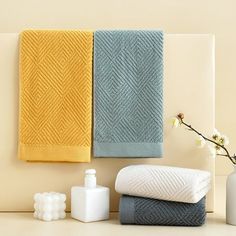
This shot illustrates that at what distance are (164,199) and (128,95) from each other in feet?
0.95

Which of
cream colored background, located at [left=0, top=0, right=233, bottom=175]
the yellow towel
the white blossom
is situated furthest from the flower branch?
cream colored background, located at [left=0, top=0, right=233, bottom=175]

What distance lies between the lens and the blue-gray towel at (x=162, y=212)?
1.18 m

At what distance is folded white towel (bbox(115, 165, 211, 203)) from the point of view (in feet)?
3.82

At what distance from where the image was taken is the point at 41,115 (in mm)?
1329

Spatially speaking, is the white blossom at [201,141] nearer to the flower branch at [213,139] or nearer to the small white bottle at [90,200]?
the flower branch at [213,139]

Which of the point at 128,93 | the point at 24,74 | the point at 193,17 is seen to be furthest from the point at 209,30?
the point at 24,74

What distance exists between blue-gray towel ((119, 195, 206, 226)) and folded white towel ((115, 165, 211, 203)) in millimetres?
17

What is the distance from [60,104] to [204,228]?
1.52ft

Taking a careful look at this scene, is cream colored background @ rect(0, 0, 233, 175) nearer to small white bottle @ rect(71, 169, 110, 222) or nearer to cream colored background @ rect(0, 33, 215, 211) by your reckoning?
cream colored background @ rect(0, 33, 215, 211)

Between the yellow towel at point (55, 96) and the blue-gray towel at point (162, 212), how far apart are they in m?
0.20

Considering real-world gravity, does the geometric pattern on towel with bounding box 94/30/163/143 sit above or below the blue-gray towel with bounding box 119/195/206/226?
above

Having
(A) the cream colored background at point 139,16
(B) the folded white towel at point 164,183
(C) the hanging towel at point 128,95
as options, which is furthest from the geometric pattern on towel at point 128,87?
(A) the cream colored background at point 139,16

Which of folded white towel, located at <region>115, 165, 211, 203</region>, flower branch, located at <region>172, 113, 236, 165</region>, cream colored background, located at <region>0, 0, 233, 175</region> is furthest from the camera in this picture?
cream colored background, located at <region>0, 0, 233, 175</region>

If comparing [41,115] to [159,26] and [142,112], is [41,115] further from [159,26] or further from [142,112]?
[159,26]
